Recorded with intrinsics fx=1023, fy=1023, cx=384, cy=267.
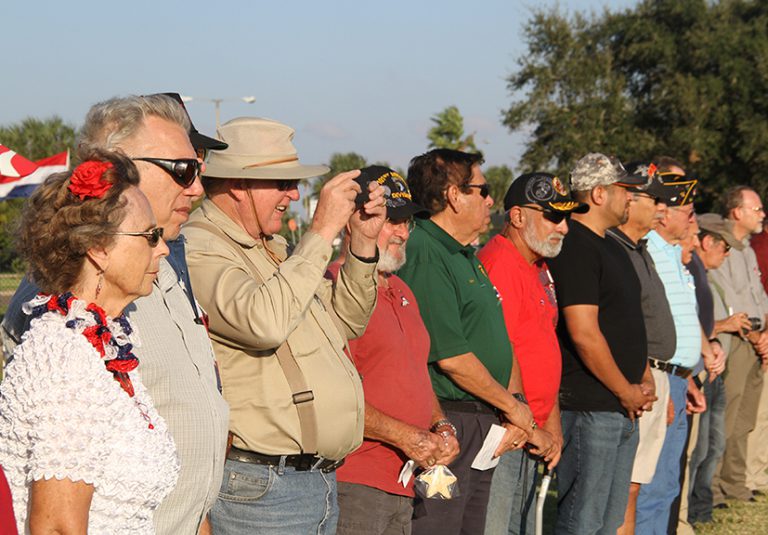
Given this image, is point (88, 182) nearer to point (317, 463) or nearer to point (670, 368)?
point (317, 463)

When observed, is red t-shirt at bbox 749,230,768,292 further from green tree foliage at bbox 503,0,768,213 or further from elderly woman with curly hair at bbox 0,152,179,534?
green tree foliage at bbox 503,0,768,213

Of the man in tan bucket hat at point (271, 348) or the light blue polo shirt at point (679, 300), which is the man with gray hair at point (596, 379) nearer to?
the light blue polo shirt at point (679, 300)

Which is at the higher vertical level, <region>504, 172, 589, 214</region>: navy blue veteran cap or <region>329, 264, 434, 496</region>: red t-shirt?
<region>504, 172, 589, 214</region>: navy blue veteran cap

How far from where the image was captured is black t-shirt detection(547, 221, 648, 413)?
5.77 meters

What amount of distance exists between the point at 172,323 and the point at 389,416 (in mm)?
1503

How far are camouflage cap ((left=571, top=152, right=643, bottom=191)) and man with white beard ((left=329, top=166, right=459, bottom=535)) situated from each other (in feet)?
6.72

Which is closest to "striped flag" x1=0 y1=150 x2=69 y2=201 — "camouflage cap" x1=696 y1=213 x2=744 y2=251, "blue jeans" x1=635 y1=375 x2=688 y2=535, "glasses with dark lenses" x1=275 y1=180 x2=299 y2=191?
"camouflage cap" x1=696 y1=213 x2=744 y2=251

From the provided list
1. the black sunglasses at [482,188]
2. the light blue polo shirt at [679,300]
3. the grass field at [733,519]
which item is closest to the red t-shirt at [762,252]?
the grass field at [733,519]

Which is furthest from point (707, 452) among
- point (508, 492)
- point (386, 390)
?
→ point (386, 390)

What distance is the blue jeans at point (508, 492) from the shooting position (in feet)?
17.4

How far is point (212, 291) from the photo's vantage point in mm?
3352

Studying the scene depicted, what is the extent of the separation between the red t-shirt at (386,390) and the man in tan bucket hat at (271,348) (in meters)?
0.53

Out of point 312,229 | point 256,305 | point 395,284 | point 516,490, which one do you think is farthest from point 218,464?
point 516,490

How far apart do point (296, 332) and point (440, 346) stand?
4.84 feet
